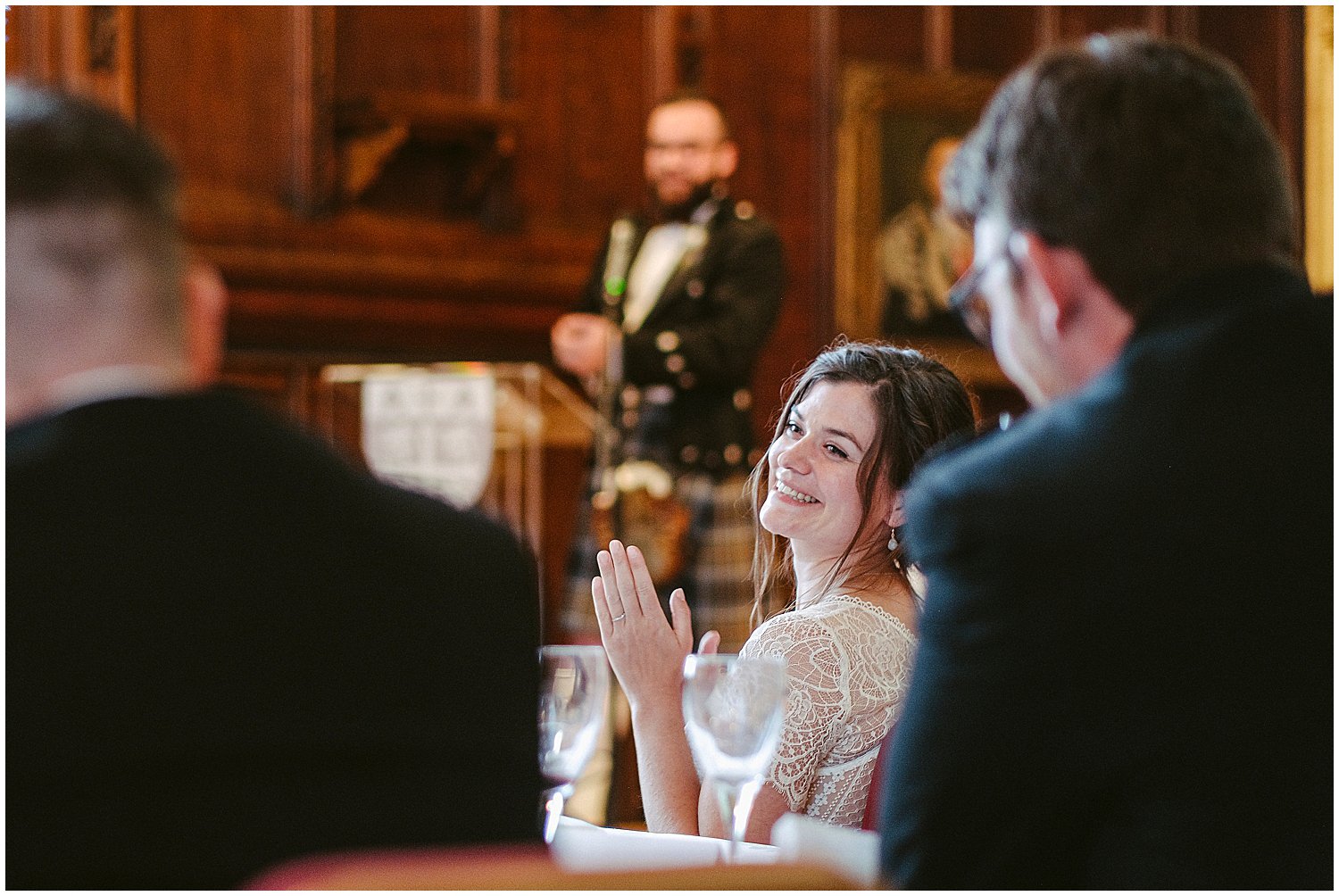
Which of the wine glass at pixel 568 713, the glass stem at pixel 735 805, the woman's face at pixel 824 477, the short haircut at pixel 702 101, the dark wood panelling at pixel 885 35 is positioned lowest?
the glass stem at pixel 735 805

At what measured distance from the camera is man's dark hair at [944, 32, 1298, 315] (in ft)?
3.72

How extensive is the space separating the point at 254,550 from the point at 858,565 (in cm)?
128

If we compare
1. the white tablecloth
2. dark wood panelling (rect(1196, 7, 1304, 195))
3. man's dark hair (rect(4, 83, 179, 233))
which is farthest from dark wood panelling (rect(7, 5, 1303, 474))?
man's dark hair (rect(4, 83, 179, 233))

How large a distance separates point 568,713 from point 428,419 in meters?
3.03

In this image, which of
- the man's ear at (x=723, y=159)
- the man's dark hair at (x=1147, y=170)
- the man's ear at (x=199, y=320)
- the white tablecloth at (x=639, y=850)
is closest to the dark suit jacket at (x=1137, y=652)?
the man's dark hair at (x=1147, y=170)

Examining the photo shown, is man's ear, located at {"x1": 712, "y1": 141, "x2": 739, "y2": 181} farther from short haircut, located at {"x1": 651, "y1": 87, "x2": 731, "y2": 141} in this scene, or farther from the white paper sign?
the white paper sign

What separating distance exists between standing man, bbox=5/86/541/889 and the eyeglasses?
1.40ft

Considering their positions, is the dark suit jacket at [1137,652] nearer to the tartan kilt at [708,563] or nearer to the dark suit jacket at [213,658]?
the dark suit jacket at [213,658]

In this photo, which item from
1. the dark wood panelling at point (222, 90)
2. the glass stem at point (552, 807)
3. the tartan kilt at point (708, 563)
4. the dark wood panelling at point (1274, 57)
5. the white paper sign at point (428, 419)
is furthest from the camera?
the dark wood panelling at point (1274, 57)

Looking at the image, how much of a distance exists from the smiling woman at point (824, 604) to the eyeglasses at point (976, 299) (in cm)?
56

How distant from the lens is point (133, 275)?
106cm

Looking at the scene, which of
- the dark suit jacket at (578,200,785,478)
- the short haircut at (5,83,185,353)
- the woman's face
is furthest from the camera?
the dark suit jacket at (578,200,785,478)

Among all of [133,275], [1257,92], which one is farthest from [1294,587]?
[1257,92]

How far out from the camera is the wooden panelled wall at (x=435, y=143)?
4824 millimetres
